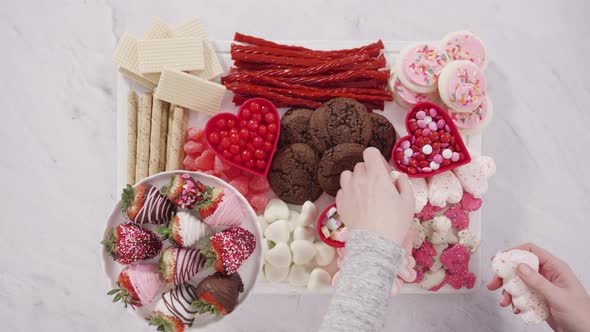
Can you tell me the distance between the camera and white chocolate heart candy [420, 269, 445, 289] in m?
1.50

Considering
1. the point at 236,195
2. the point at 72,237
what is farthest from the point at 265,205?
the point at 72,237

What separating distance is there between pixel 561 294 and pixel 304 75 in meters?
0.98

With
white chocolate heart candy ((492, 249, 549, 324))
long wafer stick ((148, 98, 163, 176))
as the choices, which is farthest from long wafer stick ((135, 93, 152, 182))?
white chocolate heart candy ((492, 249, 549, 324))

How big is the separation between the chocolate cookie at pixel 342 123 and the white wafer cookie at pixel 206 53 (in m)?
0.38

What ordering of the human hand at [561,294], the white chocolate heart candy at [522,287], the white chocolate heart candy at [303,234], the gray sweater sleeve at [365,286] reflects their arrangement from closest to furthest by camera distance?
the gray sweater sleeve at [365,286] → the human hand at [561,294] → the white chocolate heart candy at [522,287] → the white chocolate heart candy at [303,234]

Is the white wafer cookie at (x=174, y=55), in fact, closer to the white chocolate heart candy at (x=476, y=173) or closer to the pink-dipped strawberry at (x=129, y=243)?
the pink-dipped strawberry at (x=129, y=243)

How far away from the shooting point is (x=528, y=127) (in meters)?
1.74

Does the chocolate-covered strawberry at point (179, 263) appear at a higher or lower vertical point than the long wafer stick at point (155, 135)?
lower

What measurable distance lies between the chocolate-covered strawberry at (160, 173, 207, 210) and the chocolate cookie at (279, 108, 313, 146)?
350 millimetres

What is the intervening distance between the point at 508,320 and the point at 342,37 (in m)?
1.26

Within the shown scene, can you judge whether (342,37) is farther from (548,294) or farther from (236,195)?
(548,294)

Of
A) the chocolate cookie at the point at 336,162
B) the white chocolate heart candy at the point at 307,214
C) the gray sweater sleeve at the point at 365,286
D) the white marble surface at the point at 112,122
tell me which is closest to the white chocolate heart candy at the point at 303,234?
the white chocolate heart candy at the point at 307,214

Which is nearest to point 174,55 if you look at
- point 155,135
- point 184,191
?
point 155,135

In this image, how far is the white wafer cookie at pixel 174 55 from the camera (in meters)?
1.46
